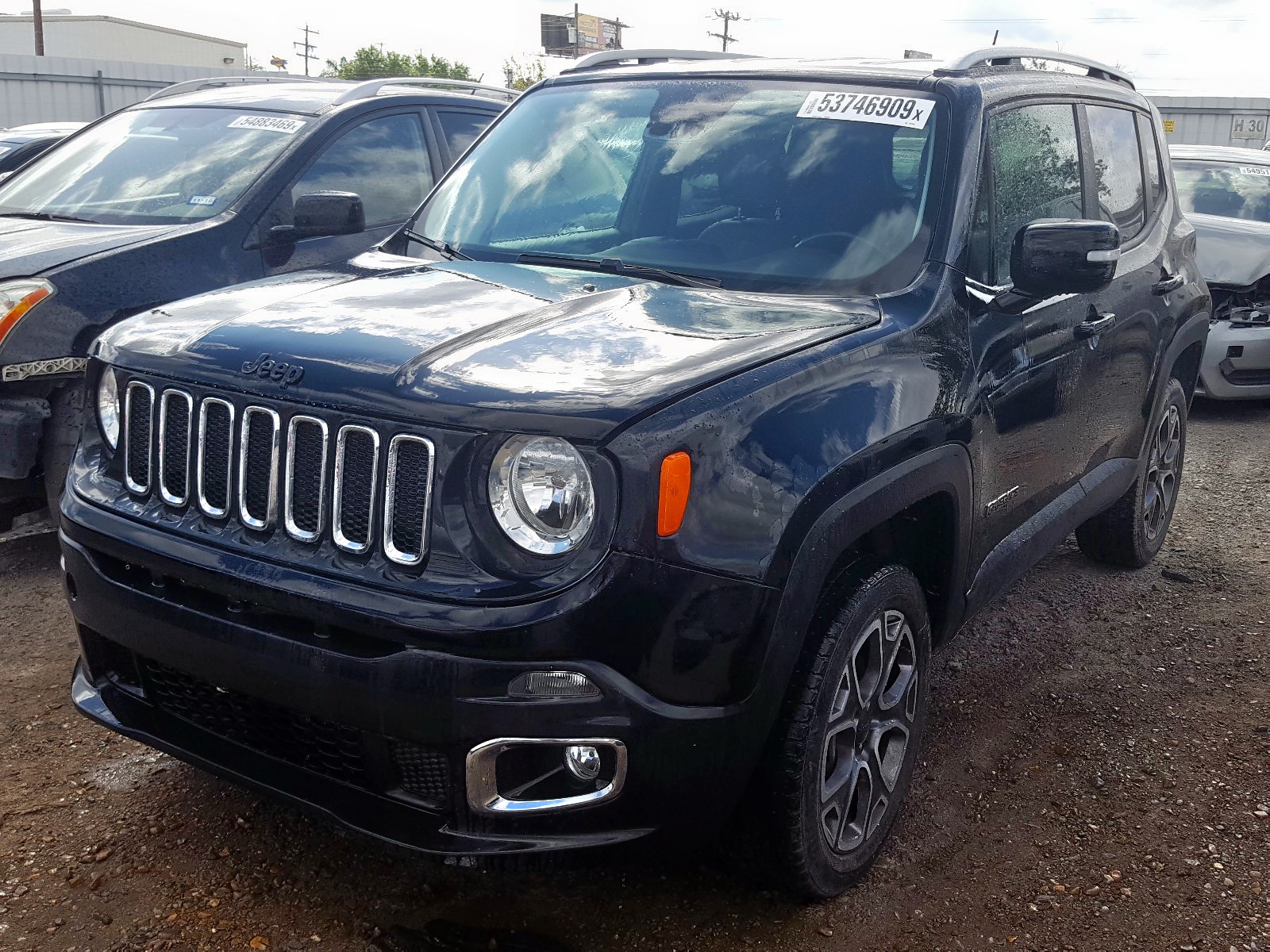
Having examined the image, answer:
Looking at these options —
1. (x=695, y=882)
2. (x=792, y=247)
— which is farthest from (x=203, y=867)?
(x=792, y=247)

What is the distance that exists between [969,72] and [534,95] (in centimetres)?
146

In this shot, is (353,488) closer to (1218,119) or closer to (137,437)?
(137,437)

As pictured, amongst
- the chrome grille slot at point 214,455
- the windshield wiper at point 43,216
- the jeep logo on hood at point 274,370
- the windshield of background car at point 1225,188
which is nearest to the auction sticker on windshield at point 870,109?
the jeep logo on hood at point 274,370

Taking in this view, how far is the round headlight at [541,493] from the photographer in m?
2.27

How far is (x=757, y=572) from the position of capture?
233 cm

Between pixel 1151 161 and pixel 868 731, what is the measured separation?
2.95m

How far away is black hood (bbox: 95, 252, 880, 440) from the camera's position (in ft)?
7.57

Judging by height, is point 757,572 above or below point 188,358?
below

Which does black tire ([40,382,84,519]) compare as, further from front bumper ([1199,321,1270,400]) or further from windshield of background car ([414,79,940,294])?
front bumper ([1199,321,1270,400])

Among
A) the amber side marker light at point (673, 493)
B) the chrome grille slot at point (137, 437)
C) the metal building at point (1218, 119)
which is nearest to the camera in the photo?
the amber side marker light at point (673, 493)

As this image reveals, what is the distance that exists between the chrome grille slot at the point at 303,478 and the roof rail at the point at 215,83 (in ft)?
14.5

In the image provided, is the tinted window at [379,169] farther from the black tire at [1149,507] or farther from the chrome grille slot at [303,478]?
the black tire at [1149,507]

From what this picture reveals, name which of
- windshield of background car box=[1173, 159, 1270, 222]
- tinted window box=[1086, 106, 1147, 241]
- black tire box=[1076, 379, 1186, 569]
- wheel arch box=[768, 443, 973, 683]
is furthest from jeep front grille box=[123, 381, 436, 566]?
windshield of background car box=[1173, 159, 1270, 222]

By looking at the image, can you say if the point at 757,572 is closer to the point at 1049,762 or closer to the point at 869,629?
the point at 869,629
